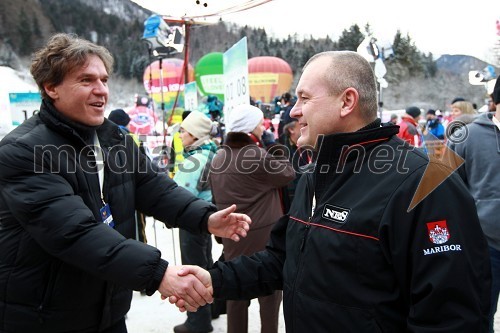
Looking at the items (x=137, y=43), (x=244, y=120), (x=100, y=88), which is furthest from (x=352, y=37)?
(x=137, y=43)

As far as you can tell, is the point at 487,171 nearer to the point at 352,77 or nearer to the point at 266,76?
the point at 352,77

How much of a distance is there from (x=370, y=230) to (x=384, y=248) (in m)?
0.07

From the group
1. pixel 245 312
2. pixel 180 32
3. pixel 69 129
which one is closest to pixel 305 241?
pixel 69 129

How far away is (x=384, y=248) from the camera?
4.48 ft

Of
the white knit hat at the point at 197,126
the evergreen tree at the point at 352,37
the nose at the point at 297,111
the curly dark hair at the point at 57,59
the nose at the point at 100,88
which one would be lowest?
the white knit hat at the point at 197,126

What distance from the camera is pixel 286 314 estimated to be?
165 cm

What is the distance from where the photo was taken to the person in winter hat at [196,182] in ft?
12.8

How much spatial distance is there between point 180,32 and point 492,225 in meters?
7.98

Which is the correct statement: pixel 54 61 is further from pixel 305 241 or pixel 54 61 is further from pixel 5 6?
pixel 5 6

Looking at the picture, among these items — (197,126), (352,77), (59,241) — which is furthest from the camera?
(197,126)

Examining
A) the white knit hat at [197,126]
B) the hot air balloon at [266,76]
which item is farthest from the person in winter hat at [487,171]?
the hot air balloon at [266,76]

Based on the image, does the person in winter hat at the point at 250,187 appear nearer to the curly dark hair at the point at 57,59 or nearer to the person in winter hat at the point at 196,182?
the person in winter hat at the point at 196,182

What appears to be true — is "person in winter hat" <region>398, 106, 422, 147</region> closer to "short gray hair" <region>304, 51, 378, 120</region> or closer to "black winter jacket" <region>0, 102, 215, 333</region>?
"short gray hair" <region>304, 51, 378, 120</region>

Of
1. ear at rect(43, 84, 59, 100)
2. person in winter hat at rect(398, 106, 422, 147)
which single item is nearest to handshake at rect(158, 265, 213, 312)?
ear at rect(43, 84, 59, 100)
